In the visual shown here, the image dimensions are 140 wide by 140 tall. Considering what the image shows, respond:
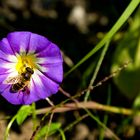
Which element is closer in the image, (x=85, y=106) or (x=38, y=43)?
(x=38, y=43)

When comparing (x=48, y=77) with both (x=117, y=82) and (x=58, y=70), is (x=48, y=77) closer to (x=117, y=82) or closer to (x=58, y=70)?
(x=58, y=70)

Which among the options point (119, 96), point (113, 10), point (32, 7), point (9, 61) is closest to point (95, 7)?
point (113, 10)

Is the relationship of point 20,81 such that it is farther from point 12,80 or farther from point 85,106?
point 85,106

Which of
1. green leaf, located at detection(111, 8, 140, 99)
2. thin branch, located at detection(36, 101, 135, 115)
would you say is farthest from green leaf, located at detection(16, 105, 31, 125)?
green leaf, located at detection(111, 8, 140, 99)

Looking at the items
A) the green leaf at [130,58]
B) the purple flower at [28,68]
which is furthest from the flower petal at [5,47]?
the green leaf at [130,58]

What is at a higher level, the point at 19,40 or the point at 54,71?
the point at 19,40

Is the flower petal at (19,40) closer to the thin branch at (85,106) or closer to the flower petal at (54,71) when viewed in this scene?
the flower petal at (54,71)

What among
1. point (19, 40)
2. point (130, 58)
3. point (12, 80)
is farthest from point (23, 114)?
point (130, 58)

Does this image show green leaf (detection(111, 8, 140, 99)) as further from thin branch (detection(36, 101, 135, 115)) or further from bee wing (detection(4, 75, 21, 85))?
bee wing (detection(4, 75, 21, 85))
